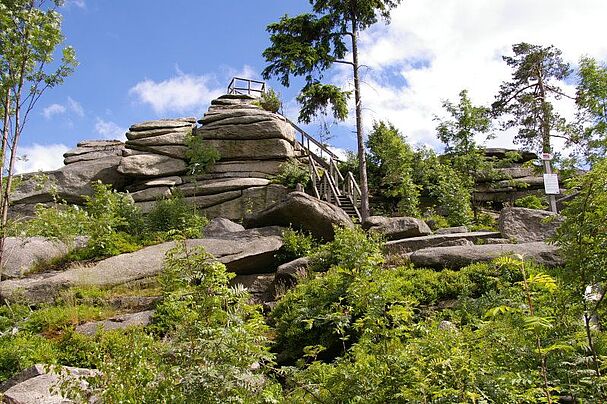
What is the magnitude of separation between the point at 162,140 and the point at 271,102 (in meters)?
5.59

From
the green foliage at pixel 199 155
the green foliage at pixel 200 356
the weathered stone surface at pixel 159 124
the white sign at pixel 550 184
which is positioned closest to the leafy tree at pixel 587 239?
the green foliage at pixel 200 356

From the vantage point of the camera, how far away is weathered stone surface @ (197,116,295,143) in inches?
829

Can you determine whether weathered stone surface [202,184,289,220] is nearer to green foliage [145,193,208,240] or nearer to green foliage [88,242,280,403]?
green foliage [145,193,208,240]

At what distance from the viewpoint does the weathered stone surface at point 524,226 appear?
1088 centimetres

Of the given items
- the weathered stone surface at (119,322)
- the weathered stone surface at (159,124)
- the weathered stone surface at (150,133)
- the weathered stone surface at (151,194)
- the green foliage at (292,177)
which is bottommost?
the weathered stone surface at (119,322)

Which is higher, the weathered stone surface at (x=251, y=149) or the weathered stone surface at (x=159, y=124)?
the weathered stone surface at (x=159, y=124)

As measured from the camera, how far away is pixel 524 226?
36.5 feet

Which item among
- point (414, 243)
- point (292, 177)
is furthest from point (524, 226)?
point (292, 177)

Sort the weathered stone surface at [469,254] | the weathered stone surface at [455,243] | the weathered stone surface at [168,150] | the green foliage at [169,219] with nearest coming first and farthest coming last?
1. the weathered stone surface at [469,254]
2. the weathered stone surface at [455,243]
3. the green foliage at [169,219]
4. the weathered stone surface at [168,150]

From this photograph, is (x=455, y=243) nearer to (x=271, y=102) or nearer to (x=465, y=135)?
(x=465, y=135)

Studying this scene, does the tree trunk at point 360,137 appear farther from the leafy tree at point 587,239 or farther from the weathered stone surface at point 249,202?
→ the leafy tree at point 587,239

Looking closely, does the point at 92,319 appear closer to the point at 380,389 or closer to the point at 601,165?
the point at 380,389

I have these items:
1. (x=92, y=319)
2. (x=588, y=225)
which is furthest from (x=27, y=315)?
(x=588, y=225)

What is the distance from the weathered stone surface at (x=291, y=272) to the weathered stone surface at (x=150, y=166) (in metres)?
11.2
